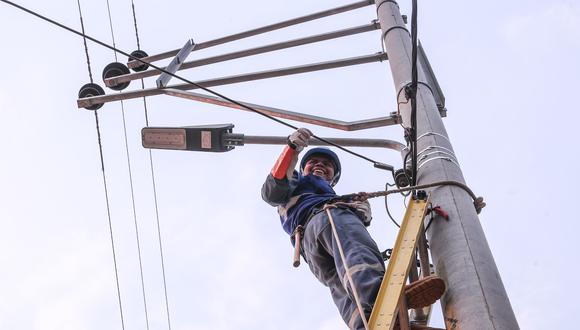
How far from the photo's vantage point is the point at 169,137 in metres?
5.18

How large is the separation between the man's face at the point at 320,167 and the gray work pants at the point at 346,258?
3.90 ft

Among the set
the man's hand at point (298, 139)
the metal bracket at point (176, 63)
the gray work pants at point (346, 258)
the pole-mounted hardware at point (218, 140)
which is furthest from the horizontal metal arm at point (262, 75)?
the gray work pants at point (346, 258)

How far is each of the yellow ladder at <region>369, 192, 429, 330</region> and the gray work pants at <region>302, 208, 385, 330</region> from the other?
0.93 ft

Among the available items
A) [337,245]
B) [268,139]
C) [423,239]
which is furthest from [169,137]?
[423,239]

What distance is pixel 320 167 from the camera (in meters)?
5.69

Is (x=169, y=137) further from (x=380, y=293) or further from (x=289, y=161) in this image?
(x=380, y=293)

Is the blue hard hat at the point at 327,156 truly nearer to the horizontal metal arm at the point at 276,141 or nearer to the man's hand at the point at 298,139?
the horizontal metal arm at the point at 276,141

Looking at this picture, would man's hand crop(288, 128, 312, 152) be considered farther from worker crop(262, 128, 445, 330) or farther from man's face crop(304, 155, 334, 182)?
man's face crop(304, 155, 334, 182)

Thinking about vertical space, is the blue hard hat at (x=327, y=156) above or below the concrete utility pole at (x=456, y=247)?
above

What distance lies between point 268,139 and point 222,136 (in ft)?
1.10

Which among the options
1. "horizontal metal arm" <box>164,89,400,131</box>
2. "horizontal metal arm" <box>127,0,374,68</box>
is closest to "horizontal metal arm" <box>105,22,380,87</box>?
"horizontal metal arm" <box>127,0,374,68</box>

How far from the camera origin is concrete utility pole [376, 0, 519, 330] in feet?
8.77

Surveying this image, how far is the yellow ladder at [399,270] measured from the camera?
2900 millimetres

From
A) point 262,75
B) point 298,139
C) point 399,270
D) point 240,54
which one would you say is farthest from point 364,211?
point 240,54
